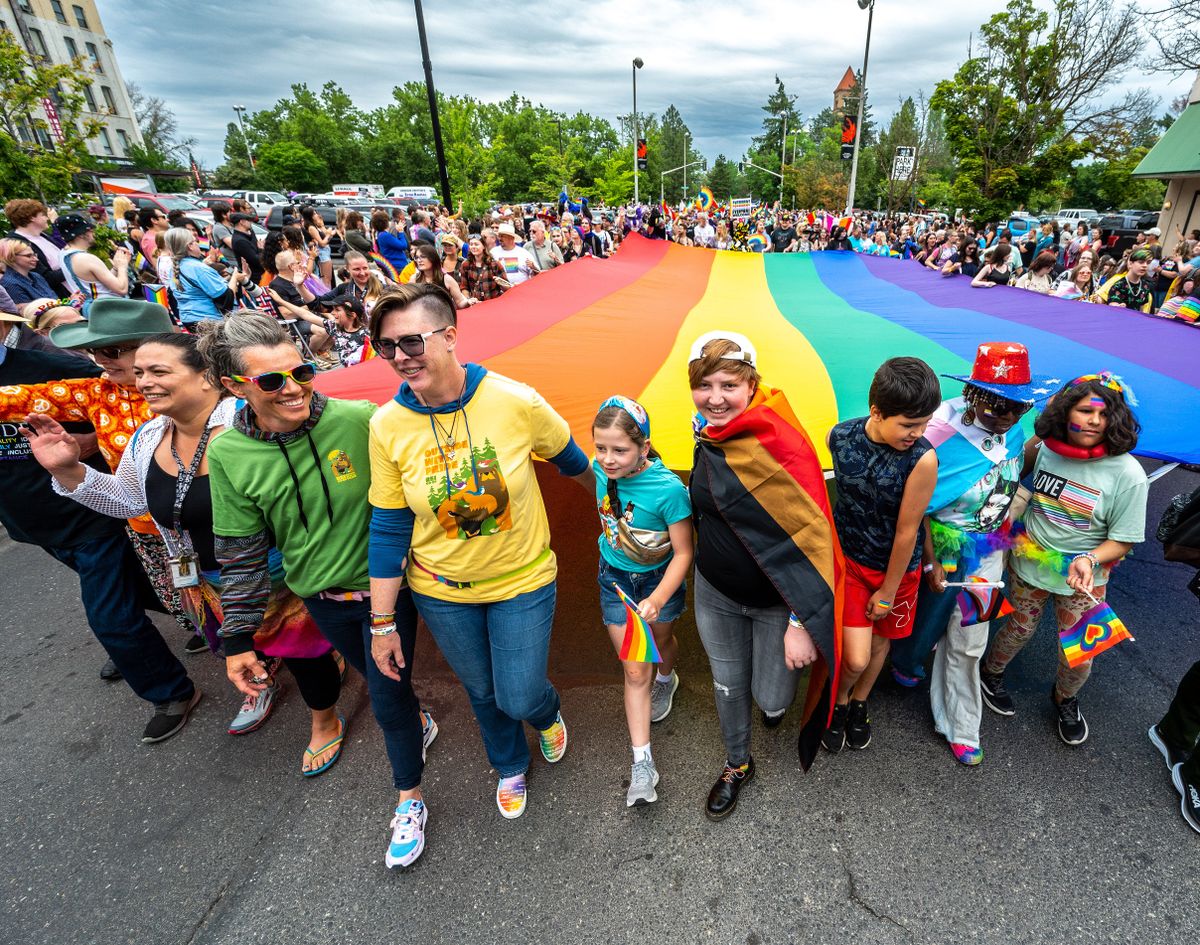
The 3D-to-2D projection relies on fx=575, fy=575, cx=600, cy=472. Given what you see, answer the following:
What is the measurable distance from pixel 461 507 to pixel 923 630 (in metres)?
2.33

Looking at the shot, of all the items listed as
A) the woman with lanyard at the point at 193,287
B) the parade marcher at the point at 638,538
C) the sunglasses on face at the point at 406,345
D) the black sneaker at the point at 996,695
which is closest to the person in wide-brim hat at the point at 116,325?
the sunglasses on face at the point at 406,345

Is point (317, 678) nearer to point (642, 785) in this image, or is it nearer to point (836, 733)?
point (642, 785)

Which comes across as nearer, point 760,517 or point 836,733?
point 760,517

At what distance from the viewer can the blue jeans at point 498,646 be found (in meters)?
2.16

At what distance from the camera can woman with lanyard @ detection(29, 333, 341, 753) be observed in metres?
2.16

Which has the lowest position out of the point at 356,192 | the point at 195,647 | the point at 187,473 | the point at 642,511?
the point at 195,647

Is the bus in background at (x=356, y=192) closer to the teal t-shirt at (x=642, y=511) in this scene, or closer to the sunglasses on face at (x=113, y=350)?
the sunglasses on face at (x=113, y=350)

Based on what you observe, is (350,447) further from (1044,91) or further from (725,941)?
(1044,91)

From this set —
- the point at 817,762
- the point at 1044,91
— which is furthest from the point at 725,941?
the point at 1044,91

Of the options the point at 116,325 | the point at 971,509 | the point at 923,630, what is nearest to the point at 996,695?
the point at 923,630

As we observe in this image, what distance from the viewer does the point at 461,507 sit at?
199 cm

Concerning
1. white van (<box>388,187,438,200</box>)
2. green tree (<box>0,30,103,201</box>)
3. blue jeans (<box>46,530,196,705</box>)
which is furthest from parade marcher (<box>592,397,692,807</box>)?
white van (<box>388,187,438,200</box>)

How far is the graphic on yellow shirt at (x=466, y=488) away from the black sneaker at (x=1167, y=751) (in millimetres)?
3116

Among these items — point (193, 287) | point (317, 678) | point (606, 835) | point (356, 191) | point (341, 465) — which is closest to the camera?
point (341, 465)
